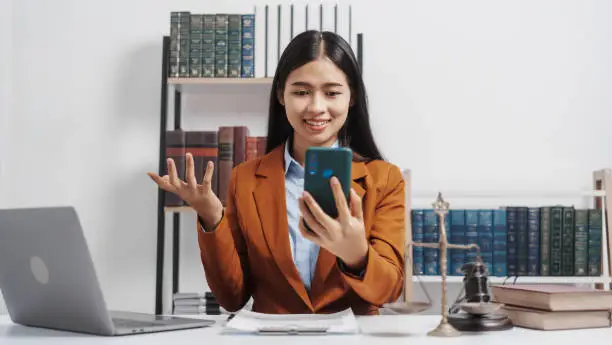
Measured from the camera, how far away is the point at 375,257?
45.8 inches

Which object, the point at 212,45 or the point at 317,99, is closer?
the point at 317,99

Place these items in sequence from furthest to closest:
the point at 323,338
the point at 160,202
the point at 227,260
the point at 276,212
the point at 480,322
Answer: the point at 160,202 → the point at 276,212 → the point at 227,260 → the point at 480,322 → the point at 323,338

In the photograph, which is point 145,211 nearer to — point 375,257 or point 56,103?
point 56,103

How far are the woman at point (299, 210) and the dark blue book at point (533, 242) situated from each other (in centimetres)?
131

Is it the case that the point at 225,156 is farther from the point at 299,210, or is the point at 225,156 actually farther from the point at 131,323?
the point at 131,323

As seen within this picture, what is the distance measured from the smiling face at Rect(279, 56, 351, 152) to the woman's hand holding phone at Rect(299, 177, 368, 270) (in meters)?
0.35

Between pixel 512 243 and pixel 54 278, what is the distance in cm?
201

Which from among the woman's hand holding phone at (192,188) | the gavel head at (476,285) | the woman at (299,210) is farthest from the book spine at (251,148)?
the gavel head at (476,285)

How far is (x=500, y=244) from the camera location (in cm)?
263

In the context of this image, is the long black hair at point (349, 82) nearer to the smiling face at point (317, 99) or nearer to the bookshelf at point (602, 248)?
the smiling face at point (317, 99)

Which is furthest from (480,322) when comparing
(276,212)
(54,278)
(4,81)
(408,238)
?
(4,81)

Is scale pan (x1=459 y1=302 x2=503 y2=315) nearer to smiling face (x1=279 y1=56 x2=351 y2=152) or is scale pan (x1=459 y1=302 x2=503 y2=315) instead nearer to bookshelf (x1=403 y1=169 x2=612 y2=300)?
smiling face (x1=279 y1=56 x2=351 y2=152)

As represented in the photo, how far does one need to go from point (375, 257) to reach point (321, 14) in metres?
1.97

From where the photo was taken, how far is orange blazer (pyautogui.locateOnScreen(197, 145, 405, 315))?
133cm
